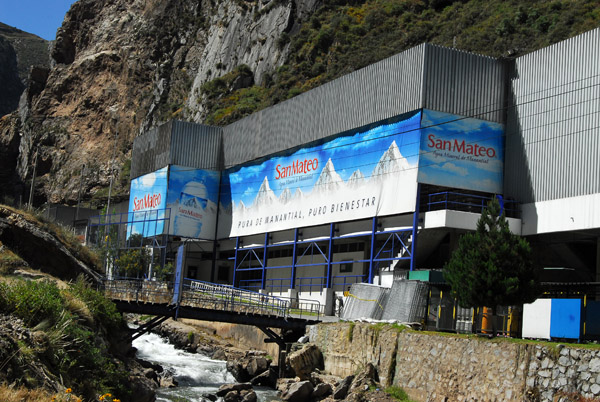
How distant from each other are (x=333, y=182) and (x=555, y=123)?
14.4 metres

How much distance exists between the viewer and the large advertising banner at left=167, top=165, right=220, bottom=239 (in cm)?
5925

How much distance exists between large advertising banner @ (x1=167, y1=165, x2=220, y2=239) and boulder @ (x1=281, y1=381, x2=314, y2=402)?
31.5m

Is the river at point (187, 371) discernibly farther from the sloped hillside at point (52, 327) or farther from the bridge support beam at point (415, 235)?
the bridge support beam at point (415, 235)

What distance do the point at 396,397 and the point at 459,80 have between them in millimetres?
21203

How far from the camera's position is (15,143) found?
126 meters

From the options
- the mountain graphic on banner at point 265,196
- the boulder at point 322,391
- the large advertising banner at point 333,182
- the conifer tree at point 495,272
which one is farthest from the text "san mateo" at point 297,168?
the conifer tree at point 495,272

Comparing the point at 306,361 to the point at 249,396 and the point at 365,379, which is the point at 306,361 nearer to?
the point at 249,396

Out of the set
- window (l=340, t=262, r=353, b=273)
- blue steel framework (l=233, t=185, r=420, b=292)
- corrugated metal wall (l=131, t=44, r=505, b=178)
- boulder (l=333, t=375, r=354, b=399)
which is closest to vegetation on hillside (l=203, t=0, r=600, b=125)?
corrugated metal wall (l=131, t=44, r=505, b=178)

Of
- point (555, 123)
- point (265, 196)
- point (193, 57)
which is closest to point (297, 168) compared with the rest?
point (265, 196)

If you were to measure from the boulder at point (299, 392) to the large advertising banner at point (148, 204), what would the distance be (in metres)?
32.1

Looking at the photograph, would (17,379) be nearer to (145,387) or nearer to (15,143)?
(145,387)

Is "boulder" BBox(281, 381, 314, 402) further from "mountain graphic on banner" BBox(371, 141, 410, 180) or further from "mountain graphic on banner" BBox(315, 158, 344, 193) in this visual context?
"mountain graphic on banner" BBox(315, 158, 344, 193)

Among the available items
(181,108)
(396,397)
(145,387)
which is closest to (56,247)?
(145,387)

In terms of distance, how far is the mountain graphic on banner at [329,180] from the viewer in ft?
152
